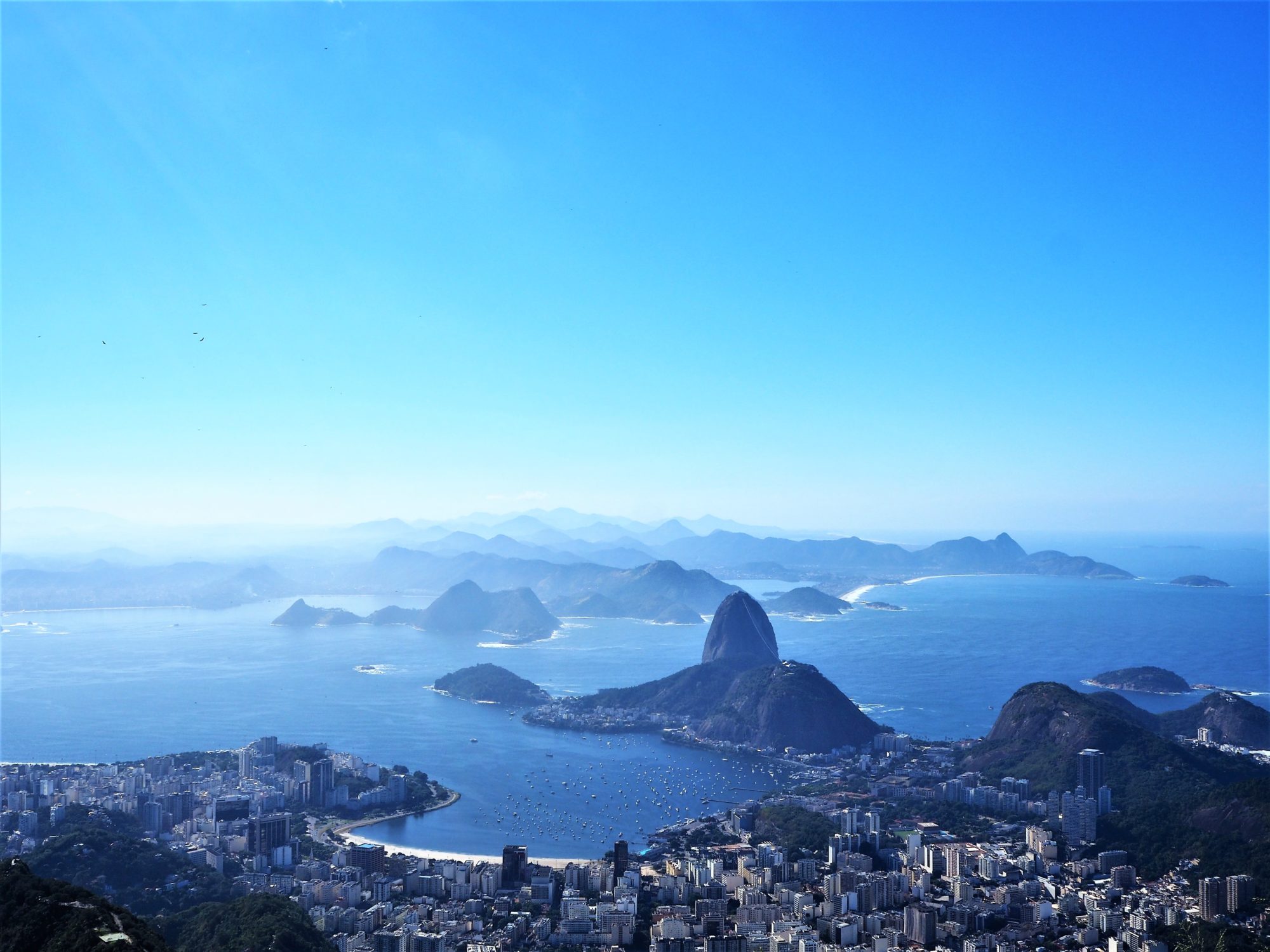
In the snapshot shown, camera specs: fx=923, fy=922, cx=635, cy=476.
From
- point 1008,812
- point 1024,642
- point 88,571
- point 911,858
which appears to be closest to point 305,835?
point 911,858

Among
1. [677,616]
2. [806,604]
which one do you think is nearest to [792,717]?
[677,616]

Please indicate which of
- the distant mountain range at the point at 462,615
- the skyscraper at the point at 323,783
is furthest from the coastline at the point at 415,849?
the distant mountain range at the point at 462,615

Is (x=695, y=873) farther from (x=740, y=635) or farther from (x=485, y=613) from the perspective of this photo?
(x=485, y=613)

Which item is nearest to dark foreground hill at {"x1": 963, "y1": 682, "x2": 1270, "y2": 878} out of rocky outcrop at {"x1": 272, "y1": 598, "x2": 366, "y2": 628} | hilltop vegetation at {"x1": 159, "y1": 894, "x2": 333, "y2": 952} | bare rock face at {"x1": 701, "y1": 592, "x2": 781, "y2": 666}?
bare rock face at {"x1": 701, "y1": 592, "x2": 781, "y2": 666}

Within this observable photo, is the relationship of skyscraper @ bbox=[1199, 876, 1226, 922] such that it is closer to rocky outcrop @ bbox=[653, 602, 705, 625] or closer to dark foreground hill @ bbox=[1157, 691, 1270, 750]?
dark foreground hill @ bbox=[1157, 691, 1270, 750]

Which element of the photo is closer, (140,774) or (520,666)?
(140,774)

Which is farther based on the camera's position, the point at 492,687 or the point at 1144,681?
the point at 1144,681

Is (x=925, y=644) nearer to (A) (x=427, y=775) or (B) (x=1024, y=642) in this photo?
(B) (x=1024, y=642)
